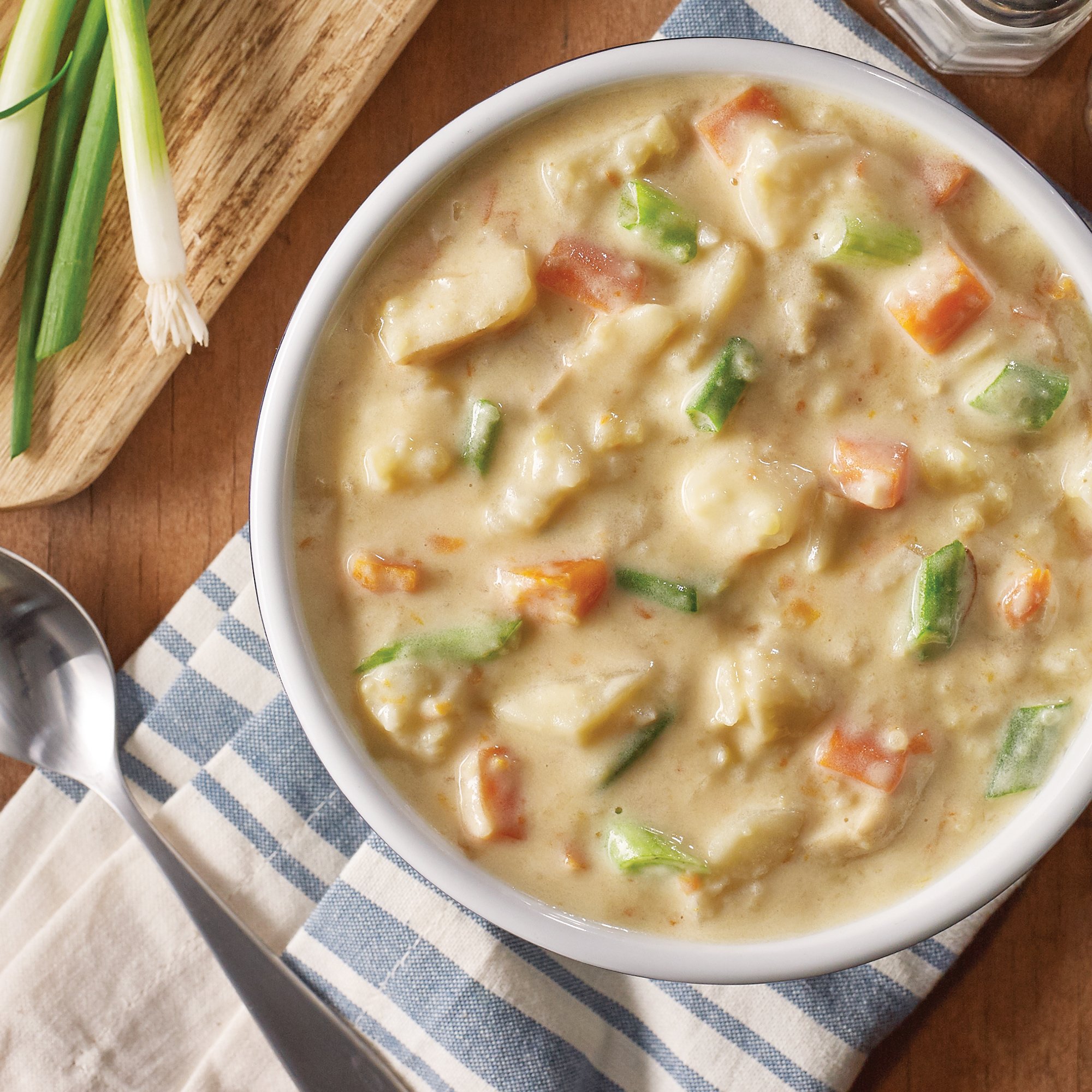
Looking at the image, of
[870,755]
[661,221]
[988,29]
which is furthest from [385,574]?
[988,29]

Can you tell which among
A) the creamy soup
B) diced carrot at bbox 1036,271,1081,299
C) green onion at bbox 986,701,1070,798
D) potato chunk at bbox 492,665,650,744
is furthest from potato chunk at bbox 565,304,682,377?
green onion at bbox 986,701,1070,798

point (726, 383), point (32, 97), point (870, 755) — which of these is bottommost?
point (870, 755)

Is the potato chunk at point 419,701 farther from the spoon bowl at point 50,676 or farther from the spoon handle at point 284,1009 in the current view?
the spoon bowl at point 50,676

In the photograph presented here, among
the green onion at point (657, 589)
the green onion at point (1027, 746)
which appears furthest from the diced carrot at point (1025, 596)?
Answer: the green onion at point (657, 589)

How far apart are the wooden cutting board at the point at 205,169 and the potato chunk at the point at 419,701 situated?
94 cm

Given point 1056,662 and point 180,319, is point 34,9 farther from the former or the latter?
point 1056,662

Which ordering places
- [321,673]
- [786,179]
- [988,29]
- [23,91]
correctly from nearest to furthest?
[786,179] < [321,673] < [988,29] < [23,91]

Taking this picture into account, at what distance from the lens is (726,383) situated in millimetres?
1649

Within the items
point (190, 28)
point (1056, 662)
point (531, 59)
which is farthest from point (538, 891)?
point (190, 28)

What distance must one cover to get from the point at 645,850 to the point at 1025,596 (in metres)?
0.70

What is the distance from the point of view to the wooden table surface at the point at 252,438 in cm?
212

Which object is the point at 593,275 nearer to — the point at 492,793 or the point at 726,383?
the point at 726,383

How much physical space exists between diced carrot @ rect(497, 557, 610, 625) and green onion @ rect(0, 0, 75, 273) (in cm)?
133

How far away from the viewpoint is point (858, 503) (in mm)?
1676
